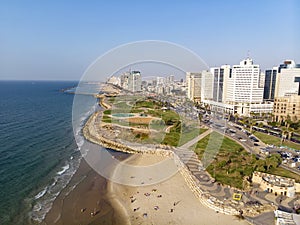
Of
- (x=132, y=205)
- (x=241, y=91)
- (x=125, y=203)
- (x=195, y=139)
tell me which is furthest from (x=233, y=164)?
(x=241, y=91)

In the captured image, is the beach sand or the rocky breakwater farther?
the rocky breakwater

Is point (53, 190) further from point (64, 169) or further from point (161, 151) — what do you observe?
point (161, 151)

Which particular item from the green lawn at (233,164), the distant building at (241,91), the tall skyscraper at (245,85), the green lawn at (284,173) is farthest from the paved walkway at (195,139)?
the tall skyscraper at (245,85)

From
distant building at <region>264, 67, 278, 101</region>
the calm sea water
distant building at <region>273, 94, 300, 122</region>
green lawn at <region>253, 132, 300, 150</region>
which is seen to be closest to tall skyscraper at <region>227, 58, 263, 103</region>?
distant building at <region>273, 94, 300, 122</region>

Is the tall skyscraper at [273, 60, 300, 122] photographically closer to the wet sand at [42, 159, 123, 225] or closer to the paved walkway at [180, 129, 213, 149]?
the paved walkway at [180, 129, 213, 149]

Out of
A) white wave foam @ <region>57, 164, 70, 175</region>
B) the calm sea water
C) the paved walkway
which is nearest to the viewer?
the calm sea water

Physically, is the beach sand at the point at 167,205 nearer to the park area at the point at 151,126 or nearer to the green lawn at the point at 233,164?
the green lawn at the point at 233,164
